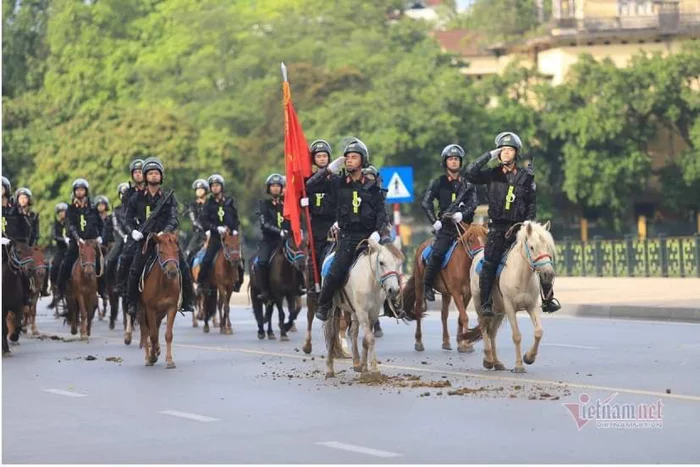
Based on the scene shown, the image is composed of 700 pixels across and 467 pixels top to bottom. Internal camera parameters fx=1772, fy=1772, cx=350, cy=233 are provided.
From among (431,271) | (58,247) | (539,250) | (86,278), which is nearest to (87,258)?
(86,278)

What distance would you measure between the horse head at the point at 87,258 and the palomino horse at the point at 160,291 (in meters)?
5.81

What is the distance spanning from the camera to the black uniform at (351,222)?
17422 millimetres

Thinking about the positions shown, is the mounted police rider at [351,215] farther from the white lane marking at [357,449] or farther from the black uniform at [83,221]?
the black uniform at [83,221]

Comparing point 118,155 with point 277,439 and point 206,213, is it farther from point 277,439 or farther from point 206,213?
point 277,439

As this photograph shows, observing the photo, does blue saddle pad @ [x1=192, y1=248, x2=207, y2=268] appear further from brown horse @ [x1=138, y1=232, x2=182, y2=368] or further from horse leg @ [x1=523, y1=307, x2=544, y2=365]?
horse leg @ [x1=523, y1=307, x2=544, y2=365]

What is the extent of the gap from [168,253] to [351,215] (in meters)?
3.26

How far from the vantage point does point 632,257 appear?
4616cm

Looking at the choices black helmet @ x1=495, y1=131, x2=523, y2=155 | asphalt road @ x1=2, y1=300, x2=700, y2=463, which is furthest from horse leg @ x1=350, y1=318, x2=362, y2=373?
black helmet @ x1=495, y1=131, x2=523, y2=155

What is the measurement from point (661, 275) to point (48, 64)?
164 feet

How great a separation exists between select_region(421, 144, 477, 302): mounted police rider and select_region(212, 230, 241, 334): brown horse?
597 cm

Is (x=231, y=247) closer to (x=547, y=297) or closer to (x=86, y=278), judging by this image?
(x=86, y=278)

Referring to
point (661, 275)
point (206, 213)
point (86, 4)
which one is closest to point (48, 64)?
point (86, 4)

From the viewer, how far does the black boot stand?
24797 mm

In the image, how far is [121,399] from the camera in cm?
1578
